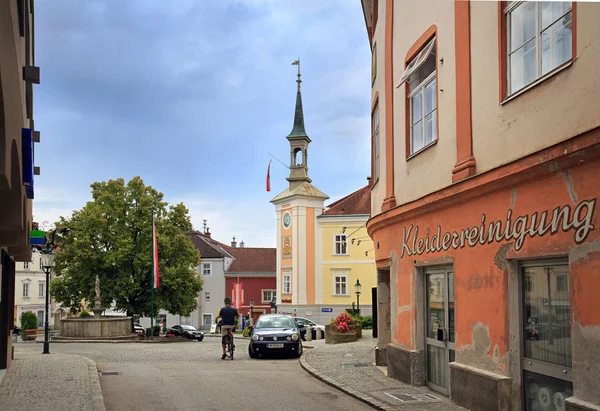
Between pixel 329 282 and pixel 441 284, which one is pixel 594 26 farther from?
pixel 329 282

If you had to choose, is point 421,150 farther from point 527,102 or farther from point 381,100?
point 527,102

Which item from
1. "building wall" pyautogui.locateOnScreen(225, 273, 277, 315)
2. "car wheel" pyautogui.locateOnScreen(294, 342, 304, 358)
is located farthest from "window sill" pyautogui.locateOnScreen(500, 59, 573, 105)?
"building wall" pyautogui.locateOnScreen(225, 273, 277, 315)

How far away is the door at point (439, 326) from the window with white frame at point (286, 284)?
4884cm

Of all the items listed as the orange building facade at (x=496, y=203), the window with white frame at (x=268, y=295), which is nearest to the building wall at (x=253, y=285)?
the window with white frame at (x=268, y=295)

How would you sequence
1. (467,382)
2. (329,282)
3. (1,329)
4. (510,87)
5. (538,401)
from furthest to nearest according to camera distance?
(329,282), (1,329), (467,382), (510,87), (538,401)

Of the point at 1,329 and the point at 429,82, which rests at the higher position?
the point at 429,82

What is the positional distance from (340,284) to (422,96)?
4846 centimetres

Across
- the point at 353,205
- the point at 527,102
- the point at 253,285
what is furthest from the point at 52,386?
the point at 253,285

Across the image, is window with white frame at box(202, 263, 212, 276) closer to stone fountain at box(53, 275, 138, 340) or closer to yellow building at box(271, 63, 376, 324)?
yellow building at box(271, 63, 376, 324)

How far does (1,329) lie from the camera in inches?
685

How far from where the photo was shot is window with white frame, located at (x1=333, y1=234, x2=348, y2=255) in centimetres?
6169

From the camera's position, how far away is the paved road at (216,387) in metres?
11.9

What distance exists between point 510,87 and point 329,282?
2060 inches


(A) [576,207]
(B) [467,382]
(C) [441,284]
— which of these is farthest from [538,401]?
(C) [441,284]
